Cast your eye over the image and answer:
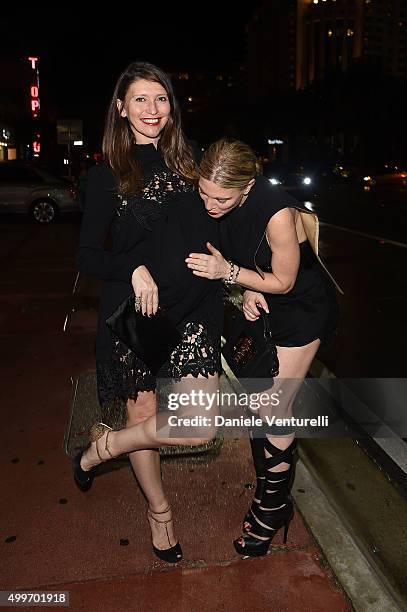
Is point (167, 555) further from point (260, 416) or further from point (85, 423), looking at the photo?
point (85, 423)

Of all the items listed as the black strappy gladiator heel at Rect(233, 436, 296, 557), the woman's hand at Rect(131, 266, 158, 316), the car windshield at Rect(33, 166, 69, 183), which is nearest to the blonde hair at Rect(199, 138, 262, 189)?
the woman's hand at Rect(131, 266, 158, 316)

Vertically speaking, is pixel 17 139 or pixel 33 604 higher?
pixel 17 139

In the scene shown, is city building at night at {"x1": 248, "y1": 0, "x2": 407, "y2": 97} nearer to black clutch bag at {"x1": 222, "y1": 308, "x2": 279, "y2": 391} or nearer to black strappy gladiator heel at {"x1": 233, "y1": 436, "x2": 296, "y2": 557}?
black clutch bag at {"x1": 222, "y1": 308, "x2": 279, "y2": 391}

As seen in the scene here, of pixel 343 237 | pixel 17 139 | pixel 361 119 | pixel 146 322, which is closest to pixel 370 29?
pixel 361 119

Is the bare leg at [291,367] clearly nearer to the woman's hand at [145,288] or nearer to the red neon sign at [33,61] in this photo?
the woman's hand at [145,288]

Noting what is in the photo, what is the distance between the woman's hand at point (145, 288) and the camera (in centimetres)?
226

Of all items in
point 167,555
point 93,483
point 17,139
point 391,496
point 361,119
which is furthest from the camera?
point 361,119

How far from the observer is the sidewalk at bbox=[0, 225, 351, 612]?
248 centimetres

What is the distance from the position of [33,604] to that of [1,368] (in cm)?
294

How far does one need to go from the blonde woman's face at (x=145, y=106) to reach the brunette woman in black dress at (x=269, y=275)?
30 centimetres

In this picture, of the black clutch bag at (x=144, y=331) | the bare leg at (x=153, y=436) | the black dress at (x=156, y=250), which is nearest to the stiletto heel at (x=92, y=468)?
the bare leg at (x=153, y=436)

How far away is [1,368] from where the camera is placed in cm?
512

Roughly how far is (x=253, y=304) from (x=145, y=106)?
0.89 m

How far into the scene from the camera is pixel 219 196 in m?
2.21
